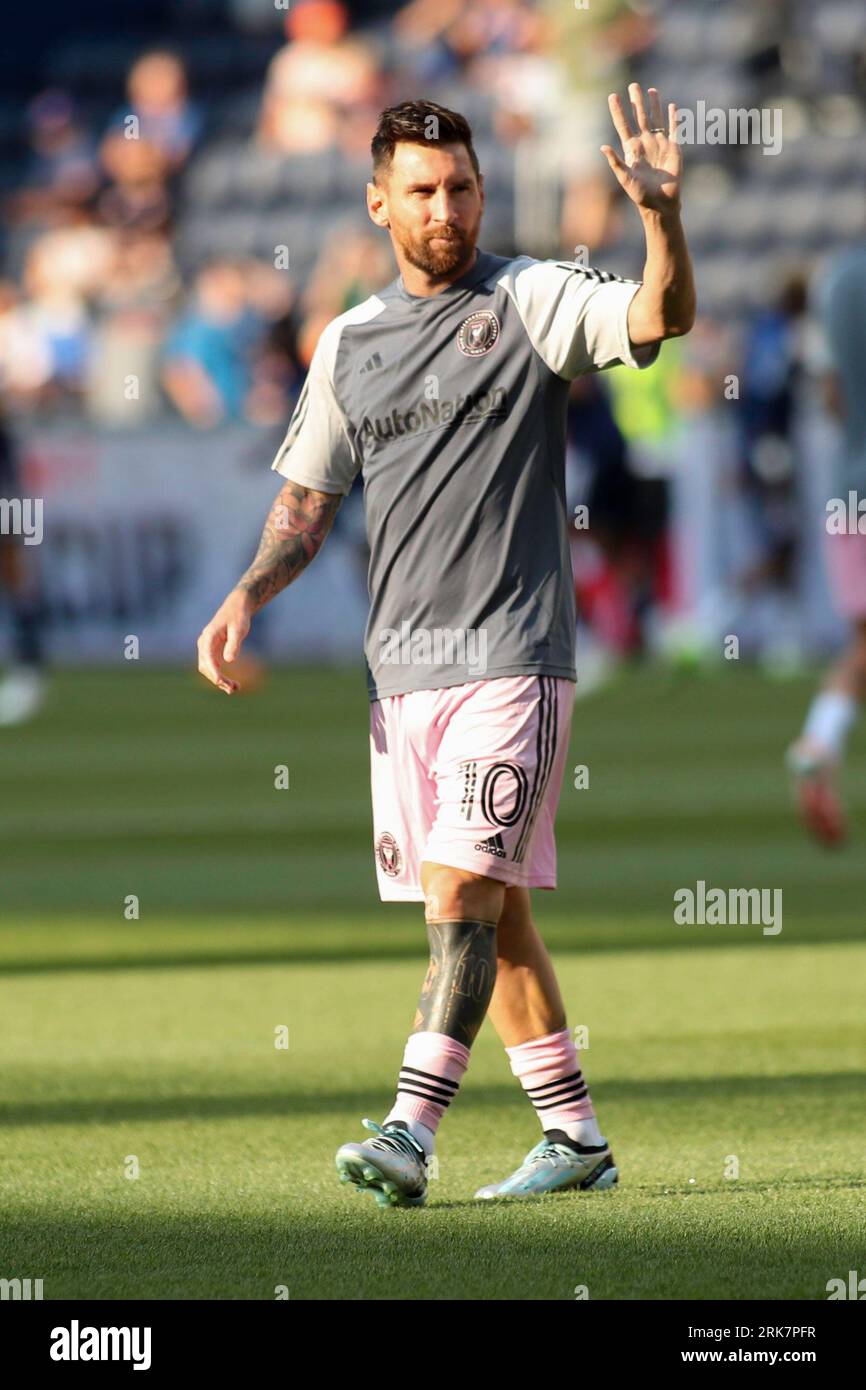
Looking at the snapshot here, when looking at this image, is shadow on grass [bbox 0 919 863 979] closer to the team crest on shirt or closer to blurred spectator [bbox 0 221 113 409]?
the team crest on shirt

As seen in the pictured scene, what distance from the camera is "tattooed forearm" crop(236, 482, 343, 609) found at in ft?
19.6

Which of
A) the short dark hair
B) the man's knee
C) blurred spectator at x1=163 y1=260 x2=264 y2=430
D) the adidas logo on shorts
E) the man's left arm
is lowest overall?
the man's knee

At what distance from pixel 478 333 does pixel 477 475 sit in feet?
0.90

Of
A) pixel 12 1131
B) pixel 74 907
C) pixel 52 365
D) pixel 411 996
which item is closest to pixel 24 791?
pixel 74 907

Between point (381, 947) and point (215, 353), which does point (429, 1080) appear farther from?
point (215, 353)

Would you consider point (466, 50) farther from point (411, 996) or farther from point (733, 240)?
point (411, 996)

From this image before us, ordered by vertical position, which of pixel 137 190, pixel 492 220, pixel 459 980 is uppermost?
pixel 137 190

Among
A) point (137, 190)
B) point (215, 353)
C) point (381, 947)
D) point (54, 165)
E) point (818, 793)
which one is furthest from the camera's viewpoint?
point (54, 165)

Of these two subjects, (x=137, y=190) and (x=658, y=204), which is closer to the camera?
(x=658, y=204)

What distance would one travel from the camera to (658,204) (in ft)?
16.8

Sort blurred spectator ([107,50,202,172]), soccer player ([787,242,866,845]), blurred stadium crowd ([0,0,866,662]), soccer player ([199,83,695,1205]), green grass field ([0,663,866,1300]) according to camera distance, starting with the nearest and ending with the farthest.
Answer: green grass field ([0,663,866,1300])
soccer player ([199,83,695,1205])
soccer player ([787,242,866,845])
blurred stadium crowd ([0,0,866,662])
blurred spectator ([107,50,202,172])

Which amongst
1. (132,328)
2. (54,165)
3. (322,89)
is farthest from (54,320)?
(54,165)

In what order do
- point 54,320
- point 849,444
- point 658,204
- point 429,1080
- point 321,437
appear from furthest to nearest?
point 54,320 → point 849,444 → point 321,437 → point 429,1080 → point 658,204

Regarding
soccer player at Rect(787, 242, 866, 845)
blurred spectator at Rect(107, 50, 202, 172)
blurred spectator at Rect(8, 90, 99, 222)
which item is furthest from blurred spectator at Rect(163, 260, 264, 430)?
soccer player at Rect(787, 242, 866, 845)
